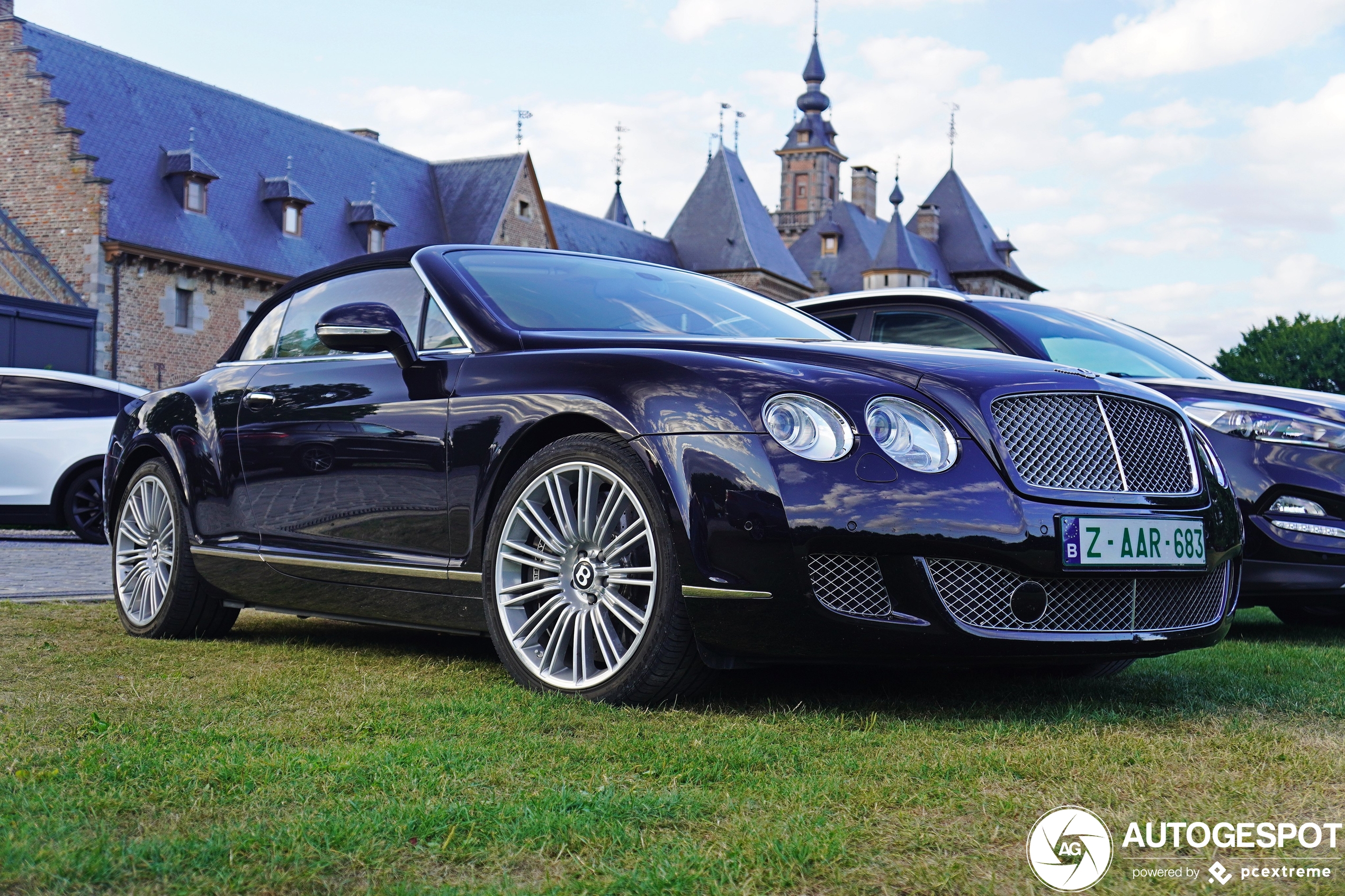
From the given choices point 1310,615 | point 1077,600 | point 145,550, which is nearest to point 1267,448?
point 1310,615

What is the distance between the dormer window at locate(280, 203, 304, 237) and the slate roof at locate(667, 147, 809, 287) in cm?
2701

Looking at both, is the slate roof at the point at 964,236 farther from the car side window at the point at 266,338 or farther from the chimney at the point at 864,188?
the car side window at the point at 266,338

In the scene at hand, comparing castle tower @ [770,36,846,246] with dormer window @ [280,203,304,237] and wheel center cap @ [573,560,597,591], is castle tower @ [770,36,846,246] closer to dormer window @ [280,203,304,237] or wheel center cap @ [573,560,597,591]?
dormer window @ [280,203,304,237]

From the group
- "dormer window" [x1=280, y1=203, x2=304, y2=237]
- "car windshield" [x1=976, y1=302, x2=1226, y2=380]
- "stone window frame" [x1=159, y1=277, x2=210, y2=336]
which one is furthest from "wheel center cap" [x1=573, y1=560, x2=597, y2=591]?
"dormer window" [x1=280, y1=203, x2=304, y2=237]

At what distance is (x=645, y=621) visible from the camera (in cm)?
385

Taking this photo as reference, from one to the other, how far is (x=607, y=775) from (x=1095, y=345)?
4.63m

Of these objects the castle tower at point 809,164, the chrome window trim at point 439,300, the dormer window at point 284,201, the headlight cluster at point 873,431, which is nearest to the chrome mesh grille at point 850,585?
the headlight cluster at point 873,431

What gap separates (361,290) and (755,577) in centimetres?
243

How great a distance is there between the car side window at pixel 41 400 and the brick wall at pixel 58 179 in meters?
25.4

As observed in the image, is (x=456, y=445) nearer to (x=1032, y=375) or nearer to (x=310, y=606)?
(x=310, y=606)

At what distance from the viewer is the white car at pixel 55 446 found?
510 inches

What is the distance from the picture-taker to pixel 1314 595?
233 inches

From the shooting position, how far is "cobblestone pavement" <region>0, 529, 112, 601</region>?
7.43m

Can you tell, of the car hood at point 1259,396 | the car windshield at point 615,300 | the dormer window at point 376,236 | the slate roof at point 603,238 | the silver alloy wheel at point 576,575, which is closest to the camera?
the silver alloy wheel at point 576,575
